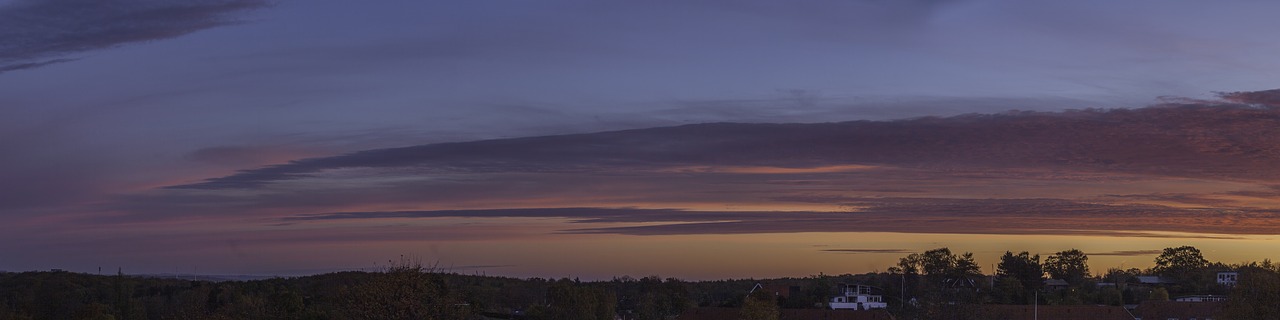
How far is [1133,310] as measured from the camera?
445ft

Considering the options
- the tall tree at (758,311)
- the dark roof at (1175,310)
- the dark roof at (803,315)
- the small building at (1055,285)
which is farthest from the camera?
the small building at (1055,285)

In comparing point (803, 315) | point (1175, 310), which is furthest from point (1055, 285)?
point (803, 315)

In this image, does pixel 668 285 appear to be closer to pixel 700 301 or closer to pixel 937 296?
pixel 700 301

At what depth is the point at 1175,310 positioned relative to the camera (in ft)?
418

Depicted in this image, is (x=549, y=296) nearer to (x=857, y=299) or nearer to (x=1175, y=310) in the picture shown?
(x=857, y=299)

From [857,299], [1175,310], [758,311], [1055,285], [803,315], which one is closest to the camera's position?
[758,311]

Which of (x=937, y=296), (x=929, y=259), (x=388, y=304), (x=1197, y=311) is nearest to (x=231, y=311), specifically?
(x=388, y=304)

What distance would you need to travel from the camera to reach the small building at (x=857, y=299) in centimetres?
14650

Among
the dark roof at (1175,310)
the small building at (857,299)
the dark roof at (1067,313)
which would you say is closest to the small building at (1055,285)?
the small building at (857,299)

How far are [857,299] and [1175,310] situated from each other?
123 ft

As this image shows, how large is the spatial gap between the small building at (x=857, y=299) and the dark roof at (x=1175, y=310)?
3132 cm

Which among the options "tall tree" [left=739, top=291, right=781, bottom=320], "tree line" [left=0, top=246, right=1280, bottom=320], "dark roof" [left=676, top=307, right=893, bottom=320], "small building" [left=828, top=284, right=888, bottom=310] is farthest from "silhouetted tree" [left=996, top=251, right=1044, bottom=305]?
"tall tree" [left=739, top=291, right=781, bottom=320]

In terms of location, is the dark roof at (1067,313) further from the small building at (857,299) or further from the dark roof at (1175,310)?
the small building at (857,299)

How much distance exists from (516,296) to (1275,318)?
119702 mm
